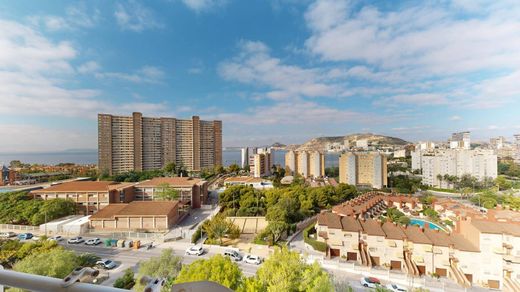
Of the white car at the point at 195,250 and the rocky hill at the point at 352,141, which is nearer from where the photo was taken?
the white car at the point at 195,250

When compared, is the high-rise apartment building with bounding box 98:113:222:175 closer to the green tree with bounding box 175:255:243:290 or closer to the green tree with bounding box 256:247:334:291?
the green tree with bounding box 175:255:243:290

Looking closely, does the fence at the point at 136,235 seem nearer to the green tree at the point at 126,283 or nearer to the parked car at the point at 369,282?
the green tree at the point at 126,283

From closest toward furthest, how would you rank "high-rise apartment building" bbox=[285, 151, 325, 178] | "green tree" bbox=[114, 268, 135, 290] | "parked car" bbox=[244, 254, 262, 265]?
"green tree" bbox=[114, 268, 135, 290] < "parked car" bbox=[244, 254, 262, 265] < "high-rise apartment building" bbox=[285, 151, 325, 178]

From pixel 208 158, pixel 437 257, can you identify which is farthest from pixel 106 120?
pixel 437 257

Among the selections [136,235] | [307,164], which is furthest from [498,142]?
[136,235]

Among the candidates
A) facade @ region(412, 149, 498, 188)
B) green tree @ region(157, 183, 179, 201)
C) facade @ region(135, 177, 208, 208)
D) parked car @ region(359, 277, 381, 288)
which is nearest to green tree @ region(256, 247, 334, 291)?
parked car @ region(359, 277, 381, 288)

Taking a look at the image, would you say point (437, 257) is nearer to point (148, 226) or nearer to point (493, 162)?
point (148, 226)

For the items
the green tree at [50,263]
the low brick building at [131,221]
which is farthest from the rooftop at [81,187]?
the green tree at [50,263]
